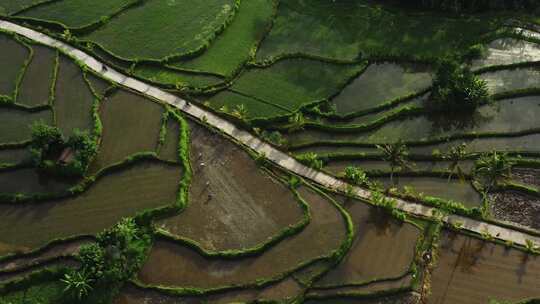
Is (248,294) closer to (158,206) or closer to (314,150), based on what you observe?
(158,206)

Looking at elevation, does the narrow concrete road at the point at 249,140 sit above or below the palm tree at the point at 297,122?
below

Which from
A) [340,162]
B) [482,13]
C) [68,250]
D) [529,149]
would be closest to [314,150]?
[340,162]

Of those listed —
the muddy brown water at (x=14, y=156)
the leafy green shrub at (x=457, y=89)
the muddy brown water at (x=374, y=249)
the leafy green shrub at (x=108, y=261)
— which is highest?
the leafy green shrub at (x=457, y=89)

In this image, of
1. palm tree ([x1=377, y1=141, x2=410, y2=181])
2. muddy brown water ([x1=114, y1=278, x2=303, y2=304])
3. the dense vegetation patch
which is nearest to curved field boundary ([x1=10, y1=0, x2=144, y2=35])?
the dense vegetation patch

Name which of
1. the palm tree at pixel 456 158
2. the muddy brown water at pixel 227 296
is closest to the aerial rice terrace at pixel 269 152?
the muddy brown water at pixel 227 296

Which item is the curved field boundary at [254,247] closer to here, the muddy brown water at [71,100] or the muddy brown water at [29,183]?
the muddy brown water at [29,183]

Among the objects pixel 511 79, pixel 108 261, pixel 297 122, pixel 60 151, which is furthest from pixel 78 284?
pixel 511 79

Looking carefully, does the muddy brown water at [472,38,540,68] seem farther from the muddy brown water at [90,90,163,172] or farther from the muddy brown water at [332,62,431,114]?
the muddy brown water at [90,90,163,172]

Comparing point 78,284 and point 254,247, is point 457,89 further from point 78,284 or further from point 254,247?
point 78,284
